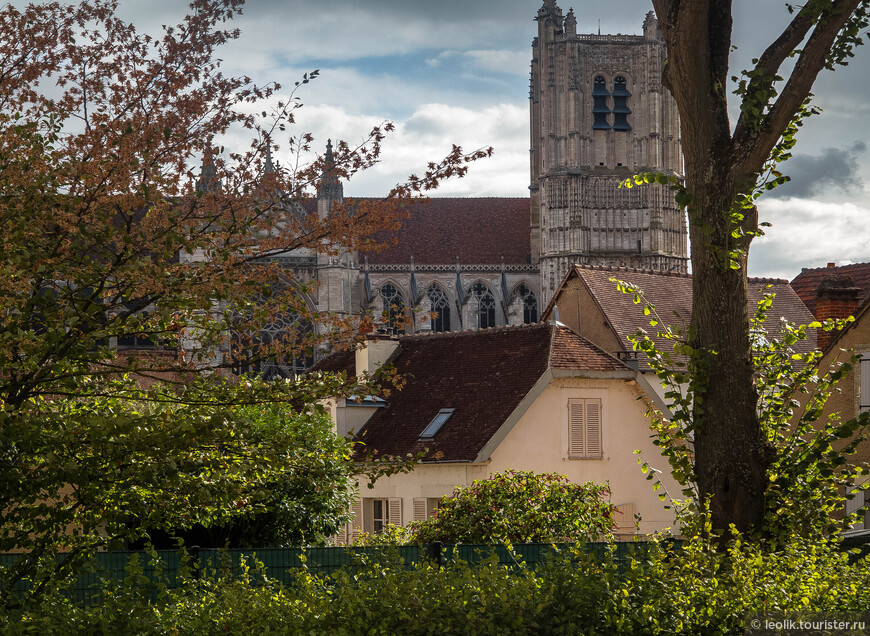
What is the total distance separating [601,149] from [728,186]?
63.3m

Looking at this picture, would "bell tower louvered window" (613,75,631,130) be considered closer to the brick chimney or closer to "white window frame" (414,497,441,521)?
the brick chimney

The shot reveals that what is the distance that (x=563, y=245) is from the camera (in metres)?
68.0

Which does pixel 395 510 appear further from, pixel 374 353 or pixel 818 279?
pixel 818 279

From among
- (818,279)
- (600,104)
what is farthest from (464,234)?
(818,279)

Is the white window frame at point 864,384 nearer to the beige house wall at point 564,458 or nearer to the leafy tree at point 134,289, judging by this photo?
the beige house wall at point 564,458

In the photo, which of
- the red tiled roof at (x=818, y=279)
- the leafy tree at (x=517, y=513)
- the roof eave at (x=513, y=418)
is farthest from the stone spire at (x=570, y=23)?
the leafy tree at (x=517, y=513)

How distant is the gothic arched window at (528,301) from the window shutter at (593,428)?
164 feet

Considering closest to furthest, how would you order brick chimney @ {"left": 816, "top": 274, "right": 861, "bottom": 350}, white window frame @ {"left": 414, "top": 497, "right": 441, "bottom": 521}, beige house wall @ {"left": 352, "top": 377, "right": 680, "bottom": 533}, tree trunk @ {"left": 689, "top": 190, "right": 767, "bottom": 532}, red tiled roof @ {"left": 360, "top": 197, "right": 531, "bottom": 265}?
tree trunk @ {"left": 689, "top": 190, "right": 767, "bottom": 532} → beige house wall @ {"left": 352, "top": 377, "right": 680, "bottom": 533} → white window frame @ {"left": 414, "top": 497, "right": 441, "bottom": 521} → brick chimney @ {"left": 816, "top": 274, "right": 861, "bottom": 350} → red tiled roof @ {"left": 360, "top": 197, "right": 531, "bottom": 265}

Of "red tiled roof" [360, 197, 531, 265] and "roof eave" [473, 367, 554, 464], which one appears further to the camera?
"red tiled roof" [360, 197, 531, 265]

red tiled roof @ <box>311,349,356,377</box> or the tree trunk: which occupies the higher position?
red tiled roof @ <box>311,349,356,377</box>

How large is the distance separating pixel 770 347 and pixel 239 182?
3607 millimetres

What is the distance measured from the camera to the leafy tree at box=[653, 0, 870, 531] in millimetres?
7113

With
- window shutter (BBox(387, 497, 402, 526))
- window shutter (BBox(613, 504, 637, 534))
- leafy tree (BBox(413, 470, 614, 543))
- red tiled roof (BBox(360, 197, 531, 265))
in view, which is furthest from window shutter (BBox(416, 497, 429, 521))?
red tiled roof (BBox(360, 197, 531, 265))

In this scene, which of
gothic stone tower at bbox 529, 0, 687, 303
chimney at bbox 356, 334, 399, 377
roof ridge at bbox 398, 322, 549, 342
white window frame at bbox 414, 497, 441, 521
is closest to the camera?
white window frame at bbox 414, 497, 441, 521
